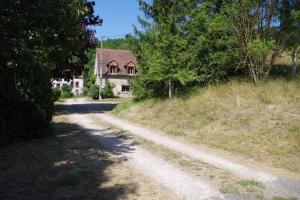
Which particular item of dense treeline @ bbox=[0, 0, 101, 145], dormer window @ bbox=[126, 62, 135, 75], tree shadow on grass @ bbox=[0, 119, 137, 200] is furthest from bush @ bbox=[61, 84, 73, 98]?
tree shadow on grass @ bbox=[0, 119, 137, 200]

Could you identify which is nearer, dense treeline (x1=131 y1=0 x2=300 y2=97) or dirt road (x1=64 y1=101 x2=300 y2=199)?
dirt road (x1=64 y1=101 x2=300 y2=199)

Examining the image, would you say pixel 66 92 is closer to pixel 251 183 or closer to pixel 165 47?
pixel 165 47

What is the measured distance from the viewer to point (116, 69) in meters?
60.4

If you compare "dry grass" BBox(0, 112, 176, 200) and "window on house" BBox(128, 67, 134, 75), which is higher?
"window on house" BBox(128, 67, 134, 75)

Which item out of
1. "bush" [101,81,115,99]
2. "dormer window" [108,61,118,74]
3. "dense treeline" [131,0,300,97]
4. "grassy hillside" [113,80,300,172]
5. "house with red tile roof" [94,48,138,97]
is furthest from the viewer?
"dormer window" [108,61,118,74]

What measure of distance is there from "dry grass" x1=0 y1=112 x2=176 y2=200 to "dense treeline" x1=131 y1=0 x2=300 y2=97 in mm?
9397

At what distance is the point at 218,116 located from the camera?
50.9ft

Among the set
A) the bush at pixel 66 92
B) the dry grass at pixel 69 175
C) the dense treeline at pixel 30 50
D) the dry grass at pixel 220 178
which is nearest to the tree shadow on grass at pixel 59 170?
the dry grass at pixel 69 175

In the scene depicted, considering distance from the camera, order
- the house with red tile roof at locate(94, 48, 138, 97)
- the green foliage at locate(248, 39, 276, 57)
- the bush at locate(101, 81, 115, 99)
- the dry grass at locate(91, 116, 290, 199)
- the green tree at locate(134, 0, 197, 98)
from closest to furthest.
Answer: the dry grass at locate(91, 116, 290, 199) → the green foliage at locate(248, 39, 276, 57) → the green tree at locate(134, 0, 197, 98) → the bush at locate(101, 81, 115, 99) → the house with red tile roof at locate(94, 48, 138, 97)

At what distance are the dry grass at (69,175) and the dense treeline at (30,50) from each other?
1.55 m

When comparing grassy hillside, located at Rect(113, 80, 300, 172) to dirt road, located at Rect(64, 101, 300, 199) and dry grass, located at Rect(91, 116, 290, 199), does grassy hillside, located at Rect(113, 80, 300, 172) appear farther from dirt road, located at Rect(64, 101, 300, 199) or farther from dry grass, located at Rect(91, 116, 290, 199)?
dry grass, located at Rect(91, 116, 290, 199)

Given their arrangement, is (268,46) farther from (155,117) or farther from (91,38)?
(91,38)

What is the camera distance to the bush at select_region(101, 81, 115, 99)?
56344mm

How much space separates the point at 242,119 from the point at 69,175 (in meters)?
7.72
